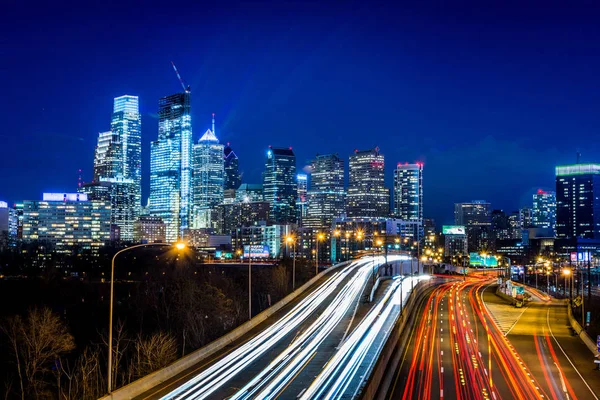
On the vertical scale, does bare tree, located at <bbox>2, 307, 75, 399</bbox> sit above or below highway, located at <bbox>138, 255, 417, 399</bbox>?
below

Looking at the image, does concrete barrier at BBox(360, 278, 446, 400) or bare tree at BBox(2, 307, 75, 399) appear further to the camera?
bare tree at BBox(2, 307, 75, 399)

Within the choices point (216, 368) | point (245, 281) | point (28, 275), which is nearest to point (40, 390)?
point (216, 368)

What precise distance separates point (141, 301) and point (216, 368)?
58.3 metres

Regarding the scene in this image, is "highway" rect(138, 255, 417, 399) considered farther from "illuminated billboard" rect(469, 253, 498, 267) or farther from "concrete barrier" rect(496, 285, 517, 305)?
"illuminated billboard" rect(469, 253, 498, 267)

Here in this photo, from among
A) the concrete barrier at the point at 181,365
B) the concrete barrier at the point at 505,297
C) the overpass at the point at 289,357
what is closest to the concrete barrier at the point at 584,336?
the overpass at the point at 289,357

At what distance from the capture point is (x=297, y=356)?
38.6 metres

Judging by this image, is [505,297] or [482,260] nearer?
[505,297]

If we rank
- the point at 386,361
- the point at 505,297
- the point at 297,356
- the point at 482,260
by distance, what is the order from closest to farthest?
the point at 386,361
the point at 297,356
the point at 505,297
the point at 482,260

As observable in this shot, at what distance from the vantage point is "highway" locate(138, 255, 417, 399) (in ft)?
100

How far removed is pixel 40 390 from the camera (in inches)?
1845

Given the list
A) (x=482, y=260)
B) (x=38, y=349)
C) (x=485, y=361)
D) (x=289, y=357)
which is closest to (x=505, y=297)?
(x=485, y=361)

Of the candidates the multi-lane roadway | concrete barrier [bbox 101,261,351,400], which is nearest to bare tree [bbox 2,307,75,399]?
concrete barrier [bbox 101,261,351,400]

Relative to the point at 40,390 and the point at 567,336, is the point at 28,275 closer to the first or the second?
the point at 40,390

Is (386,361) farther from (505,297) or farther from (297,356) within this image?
(505,297)
